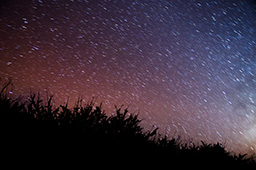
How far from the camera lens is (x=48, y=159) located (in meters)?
2.77

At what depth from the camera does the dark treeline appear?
2.86 m

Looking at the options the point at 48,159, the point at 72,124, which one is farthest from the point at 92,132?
the point at 48,159

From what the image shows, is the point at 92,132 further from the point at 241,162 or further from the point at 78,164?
the point at 241,162

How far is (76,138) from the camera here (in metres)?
3.55

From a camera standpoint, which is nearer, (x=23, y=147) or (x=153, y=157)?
(x=23, y=147)

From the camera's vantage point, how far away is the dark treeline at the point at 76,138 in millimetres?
2859

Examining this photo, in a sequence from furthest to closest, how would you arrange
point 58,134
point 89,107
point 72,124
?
point 89,107, point 72,124, point 58,134

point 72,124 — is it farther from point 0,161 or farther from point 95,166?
point 0,161

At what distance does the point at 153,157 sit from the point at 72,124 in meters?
2.18

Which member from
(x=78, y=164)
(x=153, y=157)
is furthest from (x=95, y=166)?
(x=153, y=157)

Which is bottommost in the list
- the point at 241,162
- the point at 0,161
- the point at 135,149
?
the point at 241,162

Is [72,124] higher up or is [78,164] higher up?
[78,164]

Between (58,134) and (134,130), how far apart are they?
6.62 ft

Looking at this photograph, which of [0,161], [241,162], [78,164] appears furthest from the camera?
[241,162]
